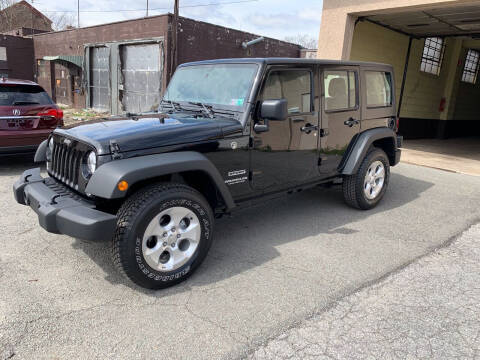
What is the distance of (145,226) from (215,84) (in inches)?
70.4

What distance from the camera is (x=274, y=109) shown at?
3312 millimetres

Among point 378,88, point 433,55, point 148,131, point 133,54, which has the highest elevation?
point 433,55

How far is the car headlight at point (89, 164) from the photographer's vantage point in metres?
2.89

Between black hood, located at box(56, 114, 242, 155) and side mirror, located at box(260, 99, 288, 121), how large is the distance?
275 mm

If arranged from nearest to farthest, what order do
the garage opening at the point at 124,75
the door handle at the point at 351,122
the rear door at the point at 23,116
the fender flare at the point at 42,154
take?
the fender flare at the point at 42,154, the door handle at the point at 351,122, the rear door at the point at 23,116, the garage opening at the point at 124,75

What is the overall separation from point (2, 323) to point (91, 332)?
0.61 meters

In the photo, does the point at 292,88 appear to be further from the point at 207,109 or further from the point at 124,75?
the point at 124,75

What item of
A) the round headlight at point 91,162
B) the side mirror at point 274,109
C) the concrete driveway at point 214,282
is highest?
the side mirror at point 274,109

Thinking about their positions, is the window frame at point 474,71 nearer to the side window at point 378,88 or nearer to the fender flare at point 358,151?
the side window at point 378,88

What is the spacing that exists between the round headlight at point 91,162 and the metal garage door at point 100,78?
15573 millimetres

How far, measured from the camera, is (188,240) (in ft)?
10.3

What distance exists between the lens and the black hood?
2.87m

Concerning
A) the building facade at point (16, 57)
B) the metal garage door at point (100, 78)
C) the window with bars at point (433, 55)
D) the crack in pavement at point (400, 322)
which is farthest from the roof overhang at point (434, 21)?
the building facade at point (16, 57)

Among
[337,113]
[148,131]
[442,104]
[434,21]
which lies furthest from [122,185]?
[442,104]
